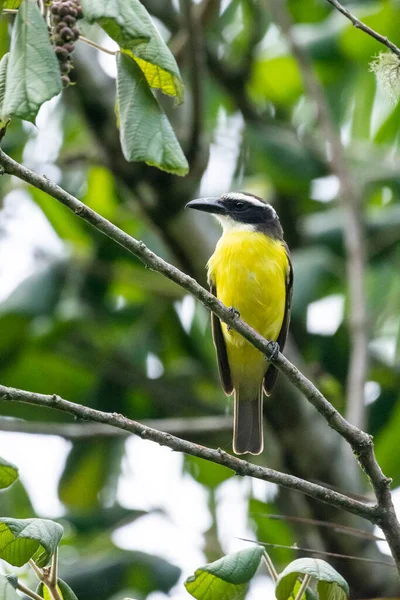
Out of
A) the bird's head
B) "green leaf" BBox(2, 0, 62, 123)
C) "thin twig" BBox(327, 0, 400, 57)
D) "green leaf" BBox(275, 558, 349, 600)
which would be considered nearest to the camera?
"green leaf" BBox(2, 0, 62, 123)

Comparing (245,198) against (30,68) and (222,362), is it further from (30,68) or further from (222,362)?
(30,68)

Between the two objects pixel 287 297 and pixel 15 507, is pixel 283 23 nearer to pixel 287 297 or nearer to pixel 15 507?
pixel 287 297

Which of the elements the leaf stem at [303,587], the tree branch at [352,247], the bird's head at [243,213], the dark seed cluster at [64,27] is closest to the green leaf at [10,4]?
the dark seed cluster at [64,27]

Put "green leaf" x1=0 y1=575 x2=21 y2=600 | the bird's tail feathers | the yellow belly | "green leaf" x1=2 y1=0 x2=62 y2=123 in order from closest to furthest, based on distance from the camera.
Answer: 1. "green leaf" x1=0 y1=575 x2=21 y2=600
2. "green leaf" x1=2 y1=0 x2=62 y2=123
3. the yellow belly
4. the bird's tail feathers

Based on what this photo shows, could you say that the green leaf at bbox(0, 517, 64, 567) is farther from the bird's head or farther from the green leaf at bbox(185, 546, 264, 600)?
the bird's head

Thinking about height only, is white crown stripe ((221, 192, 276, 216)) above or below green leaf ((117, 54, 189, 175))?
above

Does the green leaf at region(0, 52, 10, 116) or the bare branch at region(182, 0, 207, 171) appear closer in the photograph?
the green leaf at region(0, 52, 10, 116)

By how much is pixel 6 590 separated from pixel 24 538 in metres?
0.22

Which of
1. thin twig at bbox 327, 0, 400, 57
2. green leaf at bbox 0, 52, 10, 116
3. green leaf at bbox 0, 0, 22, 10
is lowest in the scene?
green leaf at bbox 0, 52, 10, 116

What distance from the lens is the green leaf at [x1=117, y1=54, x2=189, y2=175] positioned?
2484mm

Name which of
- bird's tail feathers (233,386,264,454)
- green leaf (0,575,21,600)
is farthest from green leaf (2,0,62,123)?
bird's tail feathers (233,386,264,454)

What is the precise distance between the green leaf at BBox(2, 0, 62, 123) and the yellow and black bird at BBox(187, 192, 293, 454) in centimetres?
267

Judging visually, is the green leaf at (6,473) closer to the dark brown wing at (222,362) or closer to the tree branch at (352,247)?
the dark brown wing at (222,362)

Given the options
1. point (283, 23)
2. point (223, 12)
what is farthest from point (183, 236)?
point (223, 12)
